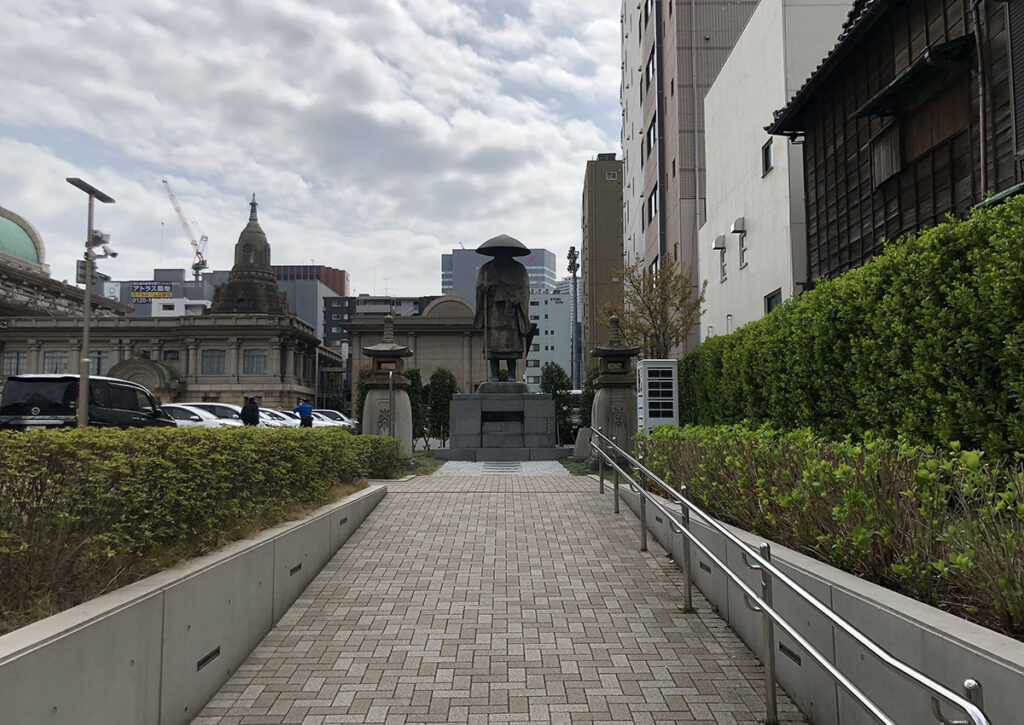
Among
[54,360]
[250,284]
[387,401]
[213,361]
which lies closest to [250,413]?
[387,401]

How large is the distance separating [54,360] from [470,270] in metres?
113

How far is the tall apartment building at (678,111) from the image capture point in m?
31.0

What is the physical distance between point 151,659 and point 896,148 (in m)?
14.9

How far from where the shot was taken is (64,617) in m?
3.38

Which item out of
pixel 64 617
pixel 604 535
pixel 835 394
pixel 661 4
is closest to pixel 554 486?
pixel 604 535

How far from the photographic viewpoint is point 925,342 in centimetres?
596

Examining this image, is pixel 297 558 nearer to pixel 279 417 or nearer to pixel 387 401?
pixel 387 401

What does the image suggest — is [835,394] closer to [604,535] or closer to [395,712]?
[604,535]

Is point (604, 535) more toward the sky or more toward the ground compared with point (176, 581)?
more toward the ground

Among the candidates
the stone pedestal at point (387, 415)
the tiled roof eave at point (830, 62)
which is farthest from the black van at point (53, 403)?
the tiled roof eave at point (830, 62)

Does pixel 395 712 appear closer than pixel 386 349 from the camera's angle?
Yes

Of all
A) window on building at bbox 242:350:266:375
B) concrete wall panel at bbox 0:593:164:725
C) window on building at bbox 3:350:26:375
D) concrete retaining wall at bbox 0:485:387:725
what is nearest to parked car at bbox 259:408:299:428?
concrete retaining wall at bbox 0:485:387:725

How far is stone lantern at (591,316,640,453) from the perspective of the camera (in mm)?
18469

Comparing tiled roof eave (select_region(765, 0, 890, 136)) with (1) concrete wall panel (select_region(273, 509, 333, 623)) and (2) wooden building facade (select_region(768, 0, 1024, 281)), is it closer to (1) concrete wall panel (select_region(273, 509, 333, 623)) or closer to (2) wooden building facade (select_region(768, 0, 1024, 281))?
(2) wooden building facade (select_region(768, 0, 1024, 281))
